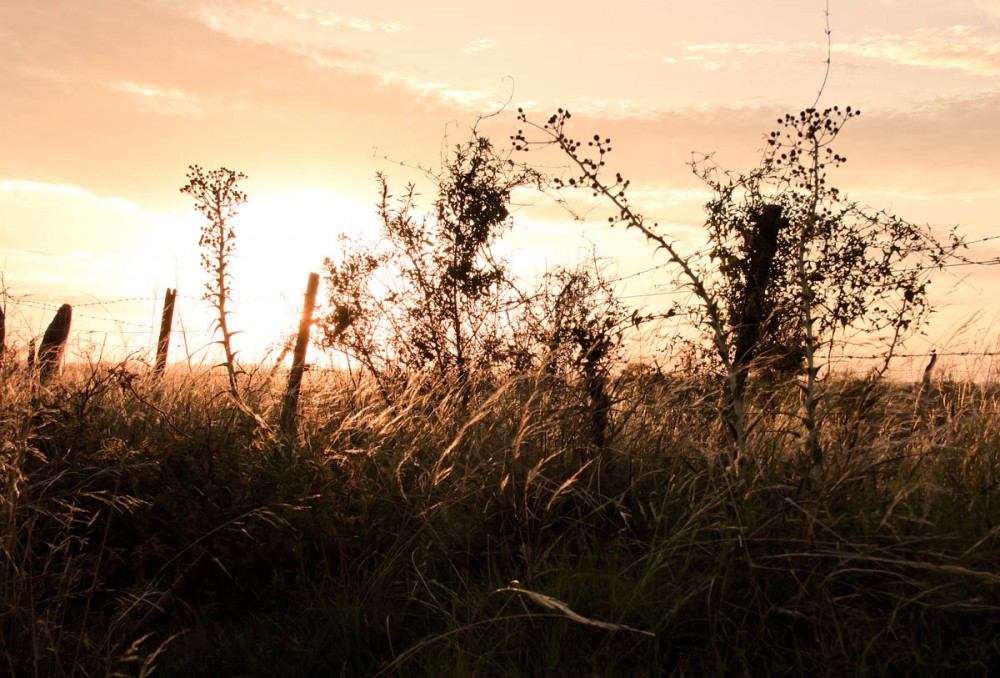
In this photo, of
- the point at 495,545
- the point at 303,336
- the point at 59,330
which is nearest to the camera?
the point at 495,545

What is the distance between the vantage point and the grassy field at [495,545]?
3.18m

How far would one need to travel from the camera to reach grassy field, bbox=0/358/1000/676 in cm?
318

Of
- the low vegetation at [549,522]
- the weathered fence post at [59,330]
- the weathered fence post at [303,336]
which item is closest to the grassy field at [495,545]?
the low vegetation at [549,522]

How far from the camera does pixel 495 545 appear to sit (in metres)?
3.99

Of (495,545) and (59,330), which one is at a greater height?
(59,330)

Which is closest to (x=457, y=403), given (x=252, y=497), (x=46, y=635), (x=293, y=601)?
(x=252, y=497)

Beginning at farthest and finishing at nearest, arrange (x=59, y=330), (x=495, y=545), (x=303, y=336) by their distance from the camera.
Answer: (x=59, y=330)
(x=303, y=336)
(x=495, y=545)

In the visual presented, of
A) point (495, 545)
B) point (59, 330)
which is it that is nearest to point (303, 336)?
point (59, 330)

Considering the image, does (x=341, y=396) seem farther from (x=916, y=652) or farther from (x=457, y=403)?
(x=916, y=652)

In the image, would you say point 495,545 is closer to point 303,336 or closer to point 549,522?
point 549,522

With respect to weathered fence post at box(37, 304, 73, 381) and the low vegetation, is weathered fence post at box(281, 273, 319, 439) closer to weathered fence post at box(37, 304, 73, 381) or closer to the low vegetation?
the low vegetation

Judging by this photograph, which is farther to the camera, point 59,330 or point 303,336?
point 59,330

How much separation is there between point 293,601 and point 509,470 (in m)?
1.22

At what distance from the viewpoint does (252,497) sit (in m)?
4.31
